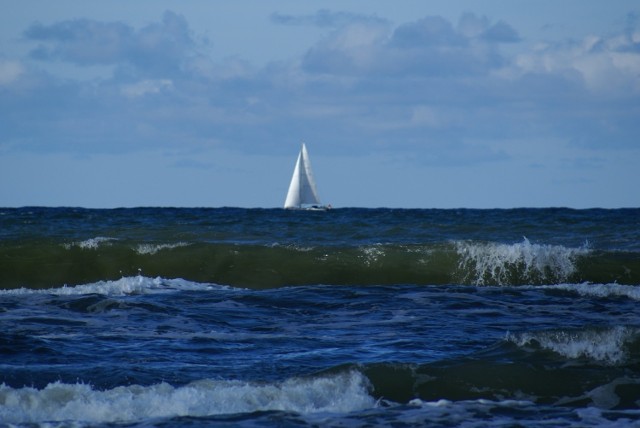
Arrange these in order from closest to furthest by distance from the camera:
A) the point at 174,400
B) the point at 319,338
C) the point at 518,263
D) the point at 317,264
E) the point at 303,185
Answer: the point at 174,400 → the point at 319,338 → the point at 518,263 → the point at 317,264 → the point at 303,185

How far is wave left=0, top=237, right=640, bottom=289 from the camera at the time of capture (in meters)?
21.5

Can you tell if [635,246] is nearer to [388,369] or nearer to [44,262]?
[44,262]

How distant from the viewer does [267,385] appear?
9.38 meters

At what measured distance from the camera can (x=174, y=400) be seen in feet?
28.9

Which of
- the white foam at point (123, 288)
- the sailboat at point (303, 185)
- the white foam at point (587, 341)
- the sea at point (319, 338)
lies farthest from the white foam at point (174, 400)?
the sailboat at point (303, 185)

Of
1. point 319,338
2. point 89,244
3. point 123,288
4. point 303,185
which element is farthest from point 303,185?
point 319,338

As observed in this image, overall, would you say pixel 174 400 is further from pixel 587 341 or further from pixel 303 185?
pixel 303 185

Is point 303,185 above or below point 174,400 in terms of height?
above

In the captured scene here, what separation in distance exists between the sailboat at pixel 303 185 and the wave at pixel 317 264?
133ft

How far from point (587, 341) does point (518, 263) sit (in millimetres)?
10645

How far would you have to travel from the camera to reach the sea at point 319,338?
8.80 meters

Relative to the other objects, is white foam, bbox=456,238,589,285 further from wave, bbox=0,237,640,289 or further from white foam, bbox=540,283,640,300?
white foam, bbox=540,283,640,300

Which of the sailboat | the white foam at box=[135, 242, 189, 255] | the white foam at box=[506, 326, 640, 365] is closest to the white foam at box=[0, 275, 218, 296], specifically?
the white foam at box=[135, 242, 189, 255]

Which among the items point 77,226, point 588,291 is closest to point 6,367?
point 588,291
